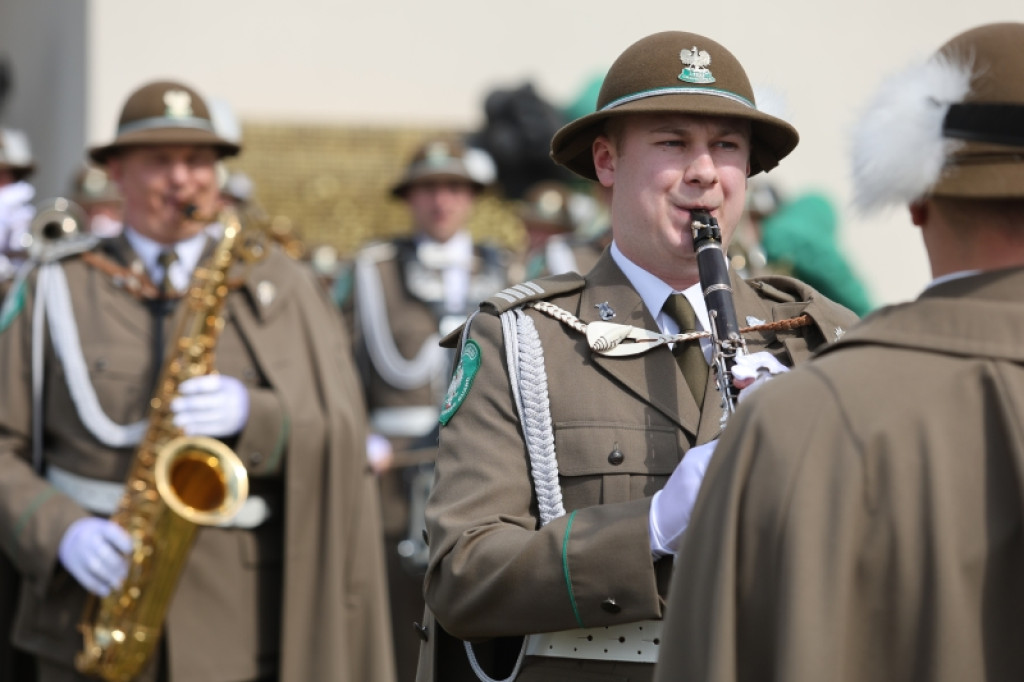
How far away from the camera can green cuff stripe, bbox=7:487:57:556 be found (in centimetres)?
508

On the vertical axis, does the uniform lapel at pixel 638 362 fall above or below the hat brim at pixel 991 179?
below

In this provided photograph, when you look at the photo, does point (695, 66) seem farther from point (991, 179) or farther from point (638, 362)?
point (991, 179)

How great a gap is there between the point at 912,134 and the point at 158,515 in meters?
3.47

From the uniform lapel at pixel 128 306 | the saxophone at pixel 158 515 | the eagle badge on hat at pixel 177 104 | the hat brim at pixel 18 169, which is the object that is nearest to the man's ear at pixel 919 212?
the saxophone at pixel 158 515

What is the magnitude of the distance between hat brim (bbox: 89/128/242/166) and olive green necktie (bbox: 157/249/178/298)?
399mm

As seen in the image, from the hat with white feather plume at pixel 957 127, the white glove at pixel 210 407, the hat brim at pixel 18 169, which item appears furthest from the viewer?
the hat brim at pixel 18 169

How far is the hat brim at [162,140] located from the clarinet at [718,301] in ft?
9.44

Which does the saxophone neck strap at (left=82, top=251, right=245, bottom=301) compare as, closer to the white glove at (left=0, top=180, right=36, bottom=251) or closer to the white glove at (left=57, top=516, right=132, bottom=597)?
the white glove at (left=57, top=516, right=132, bottom=597)

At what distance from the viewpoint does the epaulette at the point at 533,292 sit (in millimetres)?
3223

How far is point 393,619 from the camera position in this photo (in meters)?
8.35

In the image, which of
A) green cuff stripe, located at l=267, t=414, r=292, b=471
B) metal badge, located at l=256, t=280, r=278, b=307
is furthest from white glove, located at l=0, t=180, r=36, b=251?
green cuff stripe, located at l=267, t=414, r=292, b=471

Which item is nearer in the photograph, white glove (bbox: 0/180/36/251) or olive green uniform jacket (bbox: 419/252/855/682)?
olive green uniform jacket (bbox: 419/252/855/682)

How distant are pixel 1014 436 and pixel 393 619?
654 centimetres

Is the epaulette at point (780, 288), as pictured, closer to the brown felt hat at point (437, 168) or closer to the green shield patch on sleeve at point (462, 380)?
the green shield patch on sleeve at point (462, 380)
